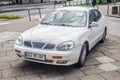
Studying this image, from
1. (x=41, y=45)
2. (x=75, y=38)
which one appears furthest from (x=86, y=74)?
(x=41, y=45)

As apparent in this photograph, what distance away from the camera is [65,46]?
4.90 metres

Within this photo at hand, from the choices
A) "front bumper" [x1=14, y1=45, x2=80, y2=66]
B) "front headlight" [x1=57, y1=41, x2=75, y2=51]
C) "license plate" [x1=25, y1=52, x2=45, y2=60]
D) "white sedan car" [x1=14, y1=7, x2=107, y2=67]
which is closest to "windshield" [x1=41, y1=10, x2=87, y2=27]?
"white sedan car" [x1=14, y1=7, x2=107, y2=67]

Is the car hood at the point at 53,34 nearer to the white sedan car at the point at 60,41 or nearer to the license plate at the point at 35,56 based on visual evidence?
the white sedan car at the point at 60,41

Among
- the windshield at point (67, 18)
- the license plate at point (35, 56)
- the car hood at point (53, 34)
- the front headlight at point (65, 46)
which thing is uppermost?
the windshield at point (67, 18)

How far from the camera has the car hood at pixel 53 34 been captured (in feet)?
16.4

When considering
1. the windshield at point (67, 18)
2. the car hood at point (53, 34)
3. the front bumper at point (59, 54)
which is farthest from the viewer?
the windshield at point (67, 18)

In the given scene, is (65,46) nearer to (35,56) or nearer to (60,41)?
(60,41)

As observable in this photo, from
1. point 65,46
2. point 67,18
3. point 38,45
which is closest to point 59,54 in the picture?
point 65,46

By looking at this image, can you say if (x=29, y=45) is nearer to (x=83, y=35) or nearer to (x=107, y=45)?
(x=83, y=35)

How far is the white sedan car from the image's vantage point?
4.86m

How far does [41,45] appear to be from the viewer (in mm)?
4953

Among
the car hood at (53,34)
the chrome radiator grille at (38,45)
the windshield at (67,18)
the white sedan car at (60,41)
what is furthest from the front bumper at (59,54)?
the windshield at (67,18)

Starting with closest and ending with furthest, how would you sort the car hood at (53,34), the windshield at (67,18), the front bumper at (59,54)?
1. the front bumper at (59,54)
2. the car hood at (53,34)
3. the windshield at (67,18)

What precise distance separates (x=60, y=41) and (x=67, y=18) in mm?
1446
